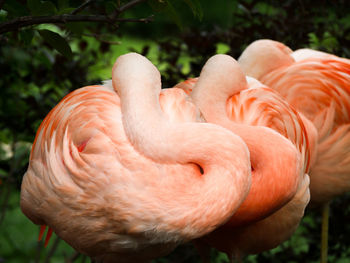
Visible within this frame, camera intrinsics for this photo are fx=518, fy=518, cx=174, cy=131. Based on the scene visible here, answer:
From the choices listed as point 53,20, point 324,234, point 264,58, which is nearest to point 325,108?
point 264,58

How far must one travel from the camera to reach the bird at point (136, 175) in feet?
5.15

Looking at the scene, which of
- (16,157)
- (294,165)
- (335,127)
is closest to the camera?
Answer: (294,165)

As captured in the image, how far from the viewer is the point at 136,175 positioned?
160cm

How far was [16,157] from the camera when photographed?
328 cm

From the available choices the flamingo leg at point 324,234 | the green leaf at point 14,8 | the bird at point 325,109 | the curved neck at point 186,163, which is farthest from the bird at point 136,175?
the flamingo leg at point 324,234

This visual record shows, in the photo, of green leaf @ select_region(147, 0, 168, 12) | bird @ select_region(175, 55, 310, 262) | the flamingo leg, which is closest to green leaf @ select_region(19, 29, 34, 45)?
green leaf @ select_region(147, 0, 168, 12)

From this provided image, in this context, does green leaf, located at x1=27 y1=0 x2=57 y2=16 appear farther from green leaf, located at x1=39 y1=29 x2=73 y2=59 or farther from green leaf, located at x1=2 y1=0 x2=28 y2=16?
green leaf, located at x1=2 y1=0 x2=28 y2=16

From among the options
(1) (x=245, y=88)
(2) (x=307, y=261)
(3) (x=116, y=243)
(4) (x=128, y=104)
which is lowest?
(2) (x=307, y=261)

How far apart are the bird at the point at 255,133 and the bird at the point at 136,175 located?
278 mm

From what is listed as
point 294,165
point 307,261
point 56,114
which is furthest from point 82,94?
point 307,261

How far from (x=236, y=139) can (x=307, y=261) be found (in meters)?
1.86

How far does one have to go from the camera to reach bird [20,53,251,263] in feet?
5.15

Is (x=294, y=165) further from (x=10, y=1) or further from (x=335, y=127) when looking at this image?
(x=10, y=1)

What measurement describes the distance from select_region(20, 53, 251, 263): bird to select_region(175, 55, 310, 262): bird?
0.91 feet
